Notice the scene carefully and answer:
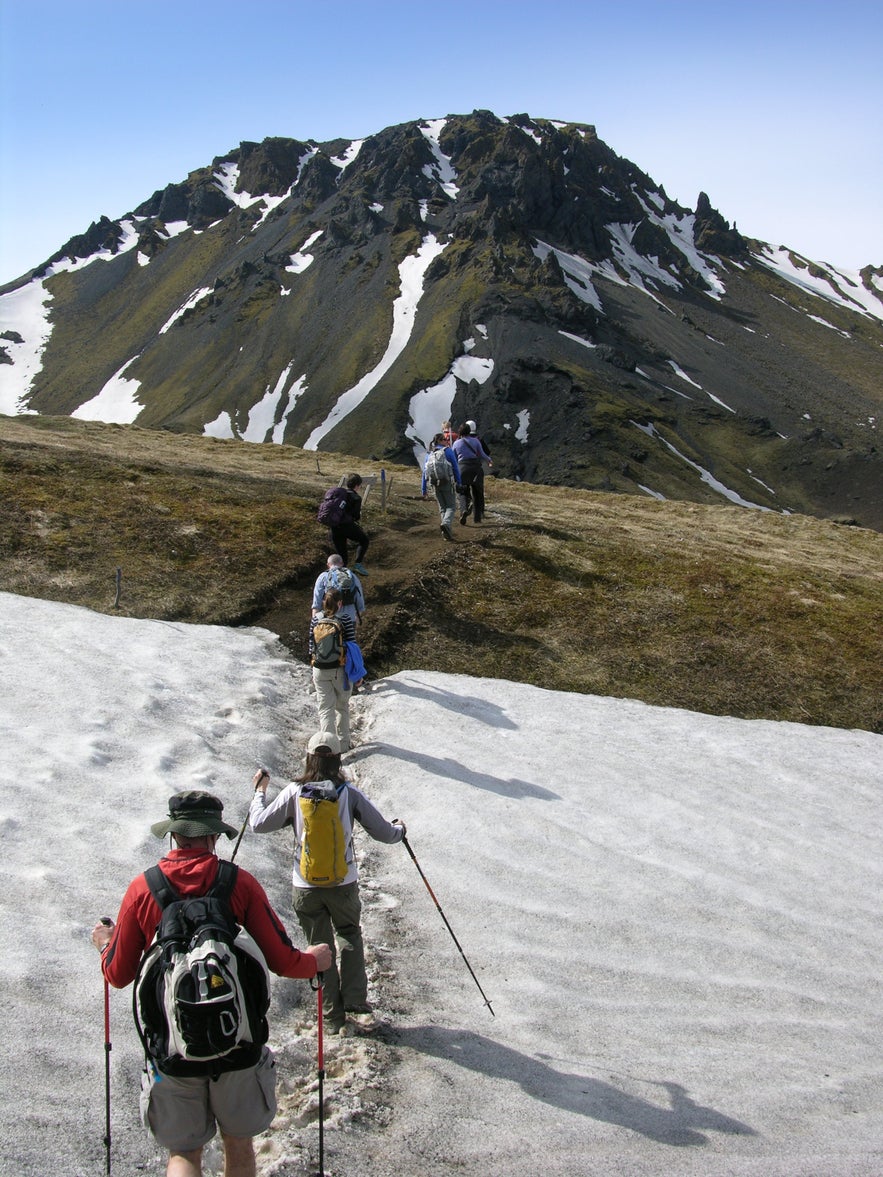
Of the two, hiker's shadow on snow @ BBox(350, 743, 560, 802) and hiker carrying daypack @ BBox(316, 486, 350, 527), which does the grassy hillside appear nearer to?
hiker carrying daypack @ BBox(316, 486, 350, 527)

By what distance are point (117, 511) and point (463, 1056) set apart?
21608 millimetres

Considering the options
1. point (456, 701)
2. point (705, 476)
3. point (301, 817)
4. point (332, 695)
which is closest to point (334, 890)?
point (301, 817)

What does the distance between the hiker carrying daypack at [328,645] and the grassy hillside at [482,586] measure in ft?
17.2

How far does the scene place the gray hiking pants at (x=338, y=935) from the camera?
933cm

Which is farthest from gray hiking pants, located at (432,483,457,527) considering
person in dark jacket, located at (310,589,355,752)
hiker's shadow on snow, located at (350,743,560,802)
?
hiker's shadow on snow, located at (350,743,560,802)

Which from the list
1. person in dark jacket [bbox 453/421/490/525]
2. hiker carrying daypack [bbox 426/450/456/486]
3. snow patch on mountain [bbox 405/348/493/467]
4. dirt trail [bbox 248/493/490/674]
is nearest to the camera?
dirt trail [bbox 248/493/490/674]

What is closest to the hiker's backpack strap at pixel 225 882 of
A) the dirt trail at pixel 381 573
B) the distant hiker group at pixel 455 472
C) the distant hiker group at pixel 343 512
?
the dirt trail at pixel 381 573

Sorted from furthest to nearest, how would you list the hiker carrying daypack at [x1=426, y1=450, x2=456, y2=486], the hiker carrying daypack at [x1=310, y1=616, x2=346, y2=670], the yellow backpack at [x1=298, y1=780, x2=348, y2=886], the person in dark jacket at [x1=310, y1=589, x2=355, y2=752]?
1. the hiker carrying daypack at [x1=426, y1=450, x2=456, y2=486]
2. the person in dark jacket at [x1=310, y1=589, x2=355, y2=752]
3. the hiker carrying daypack at [x1=310, y1=616, x2=346, y2=670]
4. the yellow backpack at [x1=298, y1=780, x2=348, y2=886]

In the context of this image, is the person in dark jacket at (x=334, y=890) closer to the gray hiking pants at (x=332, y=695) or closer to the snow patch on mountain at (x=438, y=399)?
the gray hiking pants at (x=332, y=695)

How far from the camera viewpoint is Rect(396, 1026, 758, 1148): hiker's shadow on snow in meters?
8.55

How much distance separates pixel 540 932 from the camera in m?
12.0

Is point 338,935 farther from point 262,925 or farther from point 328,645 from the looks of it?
point 328,645

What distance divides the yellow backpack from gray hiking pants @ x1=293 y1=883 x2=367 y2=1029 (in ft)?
0.68

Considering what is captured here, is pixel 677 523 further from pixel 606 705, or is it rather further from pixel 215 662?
pixel 215 662
